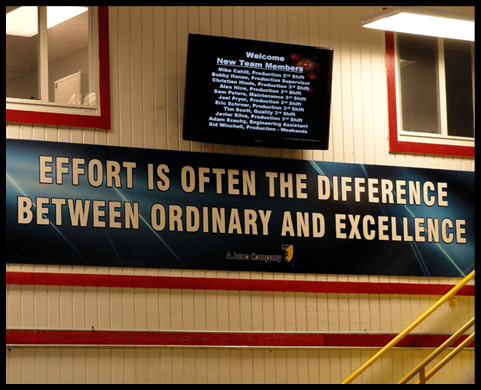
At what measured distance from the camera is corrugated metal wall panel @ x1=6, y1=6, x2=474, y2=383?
6.86m

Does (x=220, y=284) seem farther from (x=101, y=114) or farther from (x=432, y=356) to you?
(x=432, y=356)

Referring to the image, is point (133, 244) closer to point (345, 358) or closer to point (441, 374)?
point (345, 358)

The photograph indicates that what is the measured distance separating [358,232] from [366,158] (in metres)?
0.77

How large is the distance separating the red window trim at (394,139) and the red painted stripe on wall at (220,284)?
4.53ft

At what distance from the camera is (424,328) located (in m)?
8.04

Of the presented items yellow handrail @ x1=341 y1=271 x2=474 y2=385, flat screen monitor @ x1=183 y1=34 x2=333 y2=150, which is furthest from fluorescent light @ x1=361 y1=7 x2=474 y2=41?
yellow handrail @ x1=341 y1=271 x2=474 y2=385

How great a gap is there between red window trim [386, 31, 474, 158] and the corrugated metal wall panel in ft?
0.22

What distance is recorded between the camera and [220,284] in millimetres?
7355

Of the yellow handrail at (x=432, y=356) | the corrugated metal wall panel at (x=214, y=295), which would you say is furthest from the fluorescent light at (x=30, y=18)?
the yellow handrail at (x=432, y=356)

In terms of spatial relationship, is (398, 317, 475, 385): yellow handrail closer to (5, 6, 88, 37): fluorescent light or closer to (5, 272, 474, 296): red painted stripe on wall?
(5, 272, 474, 296): red painted stripe on wall

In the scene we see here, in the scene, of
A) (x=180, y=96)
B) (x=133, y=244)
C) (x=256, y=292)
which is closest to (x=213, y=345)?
(x=256, y=292)

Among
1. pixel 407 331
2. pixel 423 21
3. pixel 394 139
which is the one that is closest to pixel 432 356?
pixel 407 331

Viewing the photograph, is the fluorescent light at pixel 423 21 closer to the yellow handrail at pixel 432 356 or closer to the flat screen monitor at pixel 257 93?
the flat screen monitor at pixel 257 93

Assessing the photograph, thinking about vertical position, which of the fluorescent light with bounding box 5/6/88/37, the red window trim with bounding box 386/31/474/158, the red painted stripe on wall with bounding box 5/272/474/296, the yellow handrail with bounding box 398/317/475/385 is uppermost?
the fluorescent light with bounding box 5/6/88/37
